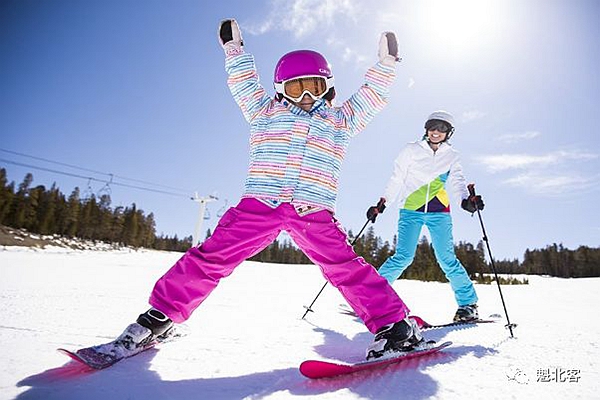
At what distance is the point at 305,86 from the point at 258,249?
125 cm

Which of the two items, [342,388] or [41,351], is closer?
[342,388]

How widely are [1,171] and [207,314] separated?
66352 mm

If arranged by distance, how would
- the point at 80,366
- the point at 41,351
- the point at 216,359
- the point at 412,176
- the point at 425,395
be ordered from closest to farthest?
1. the point at 425,395
2. the point at 80,366
3. the point at 41,351
4. the point at 216,359
5. the point at 412,176

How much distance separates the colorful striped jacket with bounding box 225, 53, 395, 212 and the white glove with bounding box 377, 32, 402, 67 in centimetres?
5

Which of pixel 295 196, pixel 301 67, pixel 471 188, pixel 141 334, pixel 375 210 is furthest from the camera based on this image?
pixel 375 210

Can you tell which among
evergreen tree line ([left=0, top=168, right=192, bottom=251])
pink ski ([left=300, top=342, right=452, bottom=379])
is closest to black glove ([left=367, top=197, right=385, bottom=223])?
pink ski ([left=300, top=342, right=452, bottom=379])

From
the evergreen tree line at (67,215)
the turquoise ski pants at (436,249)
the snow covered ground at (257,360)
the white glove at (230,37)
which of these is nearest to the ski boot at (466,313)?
the turquoise ski pants at (436,249)

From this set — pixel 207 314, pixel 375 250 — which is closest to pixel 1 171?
pixel 375 250

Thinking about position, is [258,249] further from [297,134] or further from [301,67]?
[301,67]

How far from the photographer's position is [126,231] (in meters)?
66.0

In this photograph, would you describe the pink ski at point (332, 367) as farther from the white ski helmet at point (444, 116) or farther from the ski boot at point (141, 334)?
the white ski helmet at point (444, 116)

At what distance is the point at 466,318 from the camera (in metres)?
3.74

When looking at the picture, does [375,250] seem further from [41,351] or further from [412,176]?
[41,351]

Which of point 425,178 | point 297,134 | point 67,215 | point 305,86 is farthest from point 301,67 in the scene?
point 67,215
